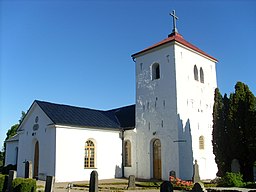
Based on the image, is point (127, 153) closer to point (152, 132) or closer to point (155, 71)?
point (152, 132)

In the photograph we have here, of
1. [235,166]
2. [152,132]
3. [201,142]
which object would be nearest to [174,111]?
[152,132]

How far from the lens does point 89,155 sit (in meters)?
22.8

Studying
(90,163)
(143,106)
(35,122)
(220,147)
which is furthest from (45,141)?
(220,147)

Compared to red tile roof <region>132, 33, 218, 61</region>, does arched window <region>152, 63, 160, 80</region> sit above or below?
below

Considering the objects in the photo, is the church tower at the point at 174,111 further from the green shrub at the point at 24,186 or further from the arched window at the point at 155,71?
the green shrub at the point at 24,186

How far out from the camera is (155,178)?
22.3 meters

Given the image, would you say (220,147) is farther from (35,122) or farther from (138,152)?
(35,122)

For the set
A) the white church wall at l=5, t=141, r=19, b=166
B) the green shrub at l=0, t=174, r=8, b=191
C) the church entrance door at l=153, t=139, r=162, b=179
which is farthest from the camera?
the white church wall at l=5, t=141, r=19, b=166

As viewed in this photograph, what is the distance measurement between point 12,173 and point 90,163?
8924mm

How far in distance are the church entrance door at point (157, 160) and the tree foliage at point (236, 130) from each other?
480cm

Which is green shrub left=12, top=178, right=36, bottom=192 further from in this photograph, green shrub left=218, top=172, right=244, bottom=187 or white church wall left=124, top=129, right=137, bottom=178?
white church wall left=124, top=129, right=137, bottom=178

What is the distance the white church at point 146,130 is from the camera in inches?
836

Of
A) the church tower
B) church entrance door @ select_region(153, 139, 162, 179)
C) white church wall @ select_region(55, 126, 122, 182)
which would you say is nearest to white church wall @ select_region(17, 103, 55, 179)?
white church wall @ select_region(55, 126, 122, 182)

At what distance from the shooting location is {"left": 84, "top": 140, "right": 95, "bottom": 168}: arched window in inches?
889
